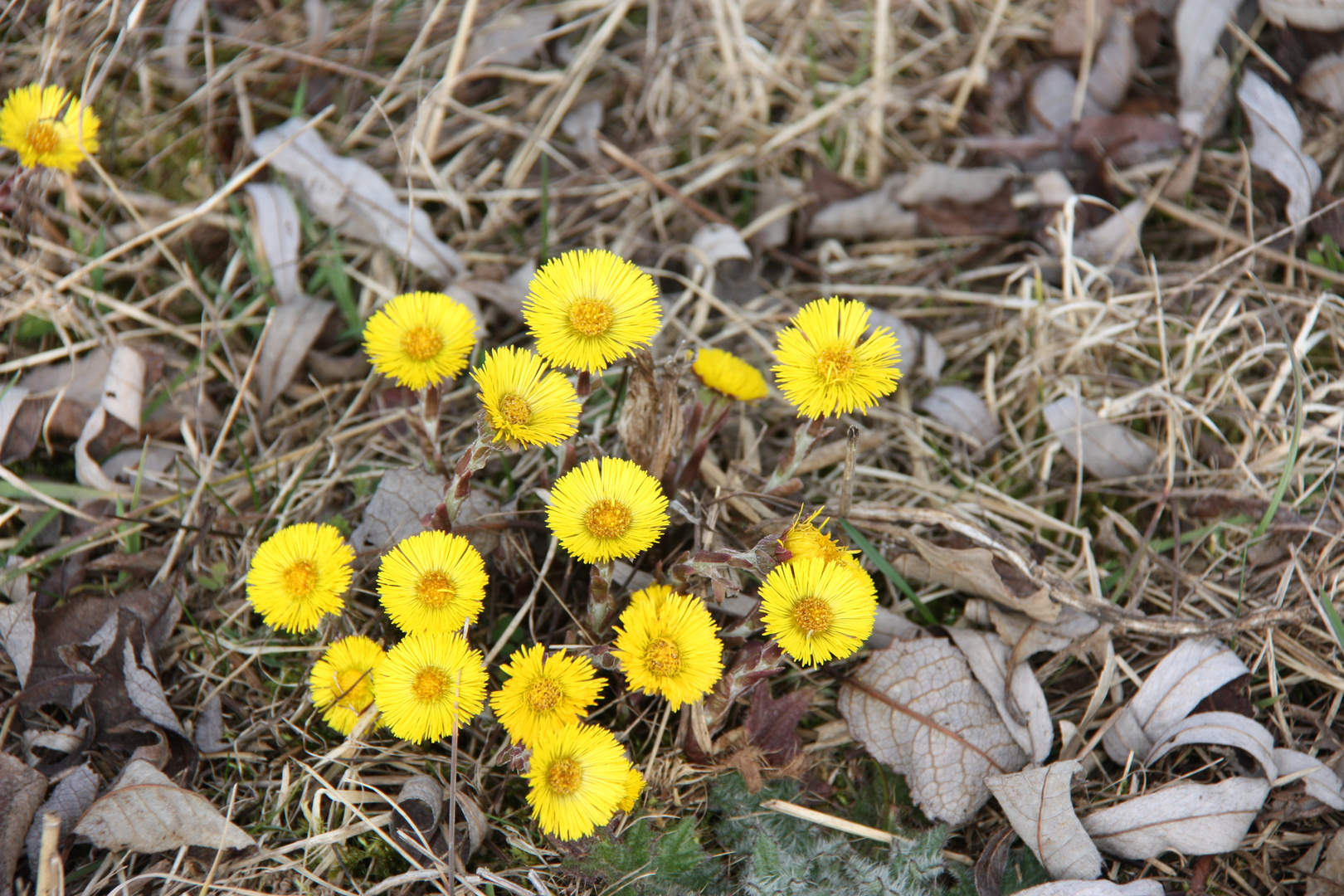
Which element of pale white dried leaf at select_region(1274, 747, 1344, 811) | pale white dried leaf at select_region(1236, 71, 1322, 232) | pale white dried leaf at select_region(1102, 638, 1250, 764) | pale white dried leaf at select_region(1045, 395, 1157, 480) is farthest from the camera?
pale white dried leaf at select_region(1236, 71, 1322, 232)

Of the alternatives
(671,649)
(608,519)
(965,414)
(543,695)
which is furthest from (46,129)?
(965,414)

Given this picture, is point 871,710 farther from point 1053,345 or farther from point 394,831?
point 1053,345

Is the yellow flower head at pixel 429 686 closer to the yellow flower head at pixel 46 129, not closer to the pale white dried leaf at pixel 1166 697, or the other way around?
the pale white dried leaf at pixel 1166 697

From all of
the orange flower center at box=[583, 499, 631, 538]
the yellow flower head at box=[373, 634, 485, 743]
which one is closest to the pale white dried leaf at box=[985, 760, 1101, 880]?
the orange flower center at box=[583, 499, 631, 538]

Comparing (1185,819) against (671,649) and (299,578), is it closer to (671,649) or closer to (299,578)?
A: (671,649)

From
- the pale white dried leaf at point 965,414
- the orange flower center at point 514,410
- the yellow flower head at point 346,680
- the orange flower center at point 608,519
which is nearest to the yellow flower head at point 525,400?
the orange flower center at point 514,410

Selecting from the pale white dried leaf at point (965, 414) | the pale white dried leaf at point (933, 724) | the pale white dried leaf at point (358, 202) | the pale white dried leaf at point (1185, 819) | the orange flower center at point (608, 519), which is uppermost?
the pale white dried leaf at point (358, 202)

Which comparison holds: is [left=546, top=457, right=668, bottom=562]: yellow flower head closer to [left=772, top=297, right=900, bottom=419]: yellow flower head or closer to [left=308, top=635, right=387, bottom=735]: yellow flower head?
[left=772, top=297, right=900, bottom=419]: yellow flower head
